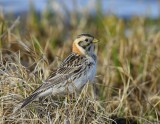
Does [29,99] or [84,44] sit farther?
[84,44]

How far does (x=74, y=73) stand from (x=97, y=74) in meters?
2.17

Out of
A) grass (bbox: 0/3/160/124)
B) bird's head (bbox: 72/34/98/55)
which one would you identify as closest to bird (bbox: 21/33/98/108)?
bird's head (bbox: 72/34/98/55)

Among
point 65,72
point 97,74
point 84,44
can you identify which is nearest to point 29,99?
point 65,72

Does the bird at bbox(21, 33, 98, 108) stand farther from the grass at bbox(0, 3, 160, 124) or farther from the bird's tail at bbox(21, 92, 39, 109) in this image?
the grass at bbox(0, 3, 160, 124)

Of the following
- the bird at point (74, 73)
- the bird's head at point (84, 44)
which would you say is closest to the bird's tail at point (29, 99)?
the bird at point (74, 73)

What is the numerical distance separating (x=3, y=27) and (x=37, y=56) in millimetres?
1174

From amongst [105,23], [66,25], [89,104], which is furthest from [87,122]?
[66,25]

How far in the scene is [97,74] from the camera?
976 centimetres

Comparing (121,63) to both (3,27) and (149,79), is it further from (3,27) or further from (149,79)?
(3,27)

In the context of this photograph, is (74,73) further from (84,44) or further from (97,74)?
(97,74)

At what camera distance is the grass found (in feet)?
23.0

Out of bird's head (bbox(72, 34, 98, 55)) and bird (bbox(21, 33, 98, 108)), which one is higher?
bird's head (bbox(72, 34, 98, 55))

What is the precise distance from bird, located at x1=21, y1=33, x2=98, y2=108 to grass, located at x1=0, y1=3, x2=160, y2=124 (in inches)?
4.0

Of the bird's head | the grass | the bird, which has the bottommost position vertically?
the grass
